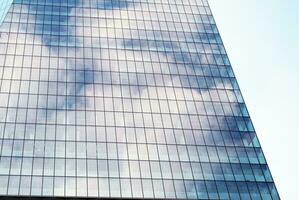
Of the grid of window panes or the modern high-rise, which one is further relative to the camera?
the grid of window panes

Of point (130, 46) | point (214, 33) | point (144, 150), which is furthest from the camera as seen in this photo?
point (214, 33)

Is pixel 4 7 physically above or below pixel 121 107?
above

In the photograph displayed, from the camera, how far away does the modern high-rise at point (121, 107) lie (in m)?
64.3

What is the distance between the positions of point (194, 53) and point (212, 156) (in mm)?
21853

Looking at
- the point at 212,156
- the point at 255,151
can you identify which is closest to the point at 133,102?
the point at 212,156

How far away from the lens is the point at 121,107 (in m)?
73.4

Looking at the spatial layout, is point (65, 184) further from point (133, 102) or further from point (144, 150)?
point (133, 102)

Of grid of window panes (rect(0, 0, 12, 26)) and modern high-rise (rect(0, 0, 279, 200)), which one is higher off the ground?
grid of window panes (rect(0, 0, 12, 26))

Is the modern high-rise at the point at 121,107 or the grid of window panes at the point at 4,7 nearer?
the modern high-rise at the point at 121,107

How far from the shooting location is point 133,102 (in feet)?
244

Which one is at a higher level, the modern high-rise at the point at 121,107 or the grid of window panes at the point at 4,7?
the grid of window panes at the point at 4,7

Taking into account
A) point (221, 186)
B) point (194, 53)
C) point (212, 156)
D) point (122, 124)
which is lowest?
point (221, 186)

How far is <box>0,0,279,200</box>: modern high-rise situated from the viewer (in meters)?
64.3

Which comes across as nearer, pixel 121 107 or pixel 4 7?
pixel 121 107
